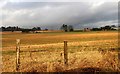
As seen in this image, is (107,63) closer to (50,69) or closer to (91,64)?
(91,64)

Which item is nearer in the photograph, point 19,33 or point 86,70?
point 86,70

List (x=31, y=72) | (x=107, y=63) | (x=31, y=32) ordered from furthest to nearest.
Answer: (x=31, y=32) < (x=107, y=63) < (x=31, y=72)

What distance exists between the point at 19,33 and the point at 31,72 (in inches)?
2805

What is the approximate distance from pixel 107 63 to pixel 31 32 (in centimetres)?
8100

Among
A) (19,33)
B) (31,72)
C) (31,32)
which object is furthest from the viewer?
(31,32)

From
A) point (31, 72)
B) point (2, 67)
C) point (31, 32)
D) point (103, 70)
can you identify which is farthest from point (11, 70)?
point (31, 32)

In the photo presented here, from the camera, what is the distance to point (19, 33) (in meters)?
84.4

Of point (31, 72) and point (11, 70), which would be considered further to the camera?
point (11, 70)

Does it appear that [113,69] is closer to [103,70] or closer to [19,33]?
[103,70]

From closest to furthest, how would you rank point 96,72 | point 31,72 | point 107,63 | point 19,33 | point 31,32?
point 96,72, point 31,72, point 107,63, point 19,33, point 31,32

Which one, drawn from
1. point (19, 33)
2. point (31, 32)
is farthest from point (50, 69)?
point (31, 32)

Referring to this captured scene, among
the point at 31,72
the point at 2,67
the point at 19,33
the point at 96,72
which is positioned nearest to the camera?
the point at 96,72

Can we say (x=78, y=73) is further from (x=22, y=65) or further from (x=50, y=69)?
(x=22, y=65)

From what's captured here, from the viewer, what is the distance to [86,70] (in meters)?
13.1
